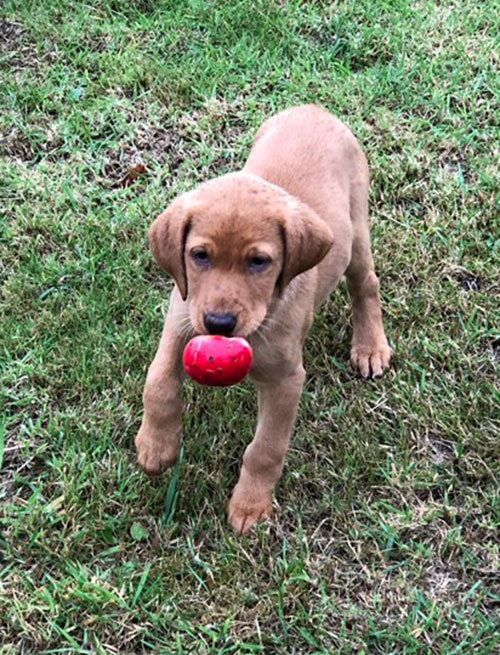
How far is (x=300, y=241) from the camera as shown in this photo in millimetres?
3363

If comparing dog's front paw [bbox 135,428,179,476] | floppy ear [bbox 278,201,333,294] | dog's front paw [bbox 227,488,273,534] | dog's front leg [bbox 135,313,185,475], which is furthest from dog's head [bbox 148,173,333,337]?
dog's front paw [bbox 227,488,273,534]

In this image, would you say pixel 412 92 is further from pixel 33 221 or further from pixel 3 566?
pixel 3 566

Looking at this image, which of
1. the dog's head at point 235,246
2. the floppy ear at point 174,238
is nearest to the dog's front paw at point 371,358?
the dog's head at point 235,246

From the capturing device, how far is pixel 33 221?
5207 mm

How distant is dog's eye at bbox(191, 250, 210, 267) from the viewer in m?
3.26

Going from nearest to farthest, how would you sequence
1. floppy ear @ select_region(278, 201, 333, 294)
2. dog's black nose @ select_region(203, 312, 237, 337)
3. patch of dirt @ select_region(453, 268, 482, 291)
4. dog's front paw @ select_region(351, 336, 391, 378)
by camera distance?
dog's black nose @ select_region(203, 312, 237, 337) → floppy ear @ select_region(278, 201, 333, 294) → dog's front paw @ select_region(351, 336, 391, 378) → patch of dirt @ select_region(453, 268, 482, 291)

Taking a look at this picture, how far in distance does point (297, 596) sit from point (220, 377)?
3.55 ft

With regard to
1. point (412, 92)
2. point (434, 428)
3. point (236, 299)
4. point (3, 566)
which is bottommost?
point (3, 566)

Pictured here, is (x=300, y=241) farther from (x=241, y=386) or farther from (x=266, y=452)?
(x=241, y=386)

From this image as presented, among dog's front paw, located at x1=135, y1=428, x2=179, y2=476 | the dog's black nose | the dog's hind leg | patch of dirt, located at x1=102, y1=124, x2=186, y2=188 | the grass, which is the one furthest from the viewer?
patch of dirt, located at x1=102, y1=124, x2=186, y2=188

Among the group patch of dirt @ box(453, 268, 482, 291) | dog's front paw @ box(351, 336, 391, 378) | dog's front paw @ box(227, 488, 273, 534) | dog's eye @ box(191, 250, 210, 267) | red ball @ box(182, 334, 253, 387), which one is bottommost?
dog's front paw @ box(227, 488, 273, 534)

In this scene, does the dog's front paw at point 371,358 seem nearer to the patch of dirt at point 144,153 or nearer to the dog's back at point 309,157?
the dog's back at point 309,157

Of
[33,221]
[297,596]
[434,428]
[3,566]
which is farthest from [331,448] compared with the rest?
[33,221]

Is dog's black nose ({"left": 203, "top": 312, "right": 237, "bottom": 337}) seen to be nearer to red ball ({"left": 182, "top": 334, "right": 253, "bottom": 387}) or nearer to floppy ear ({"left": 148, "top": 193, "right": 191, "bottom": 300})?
red ball ({"left": 182, "top": 334, "right": 253, "bottom": 387})
